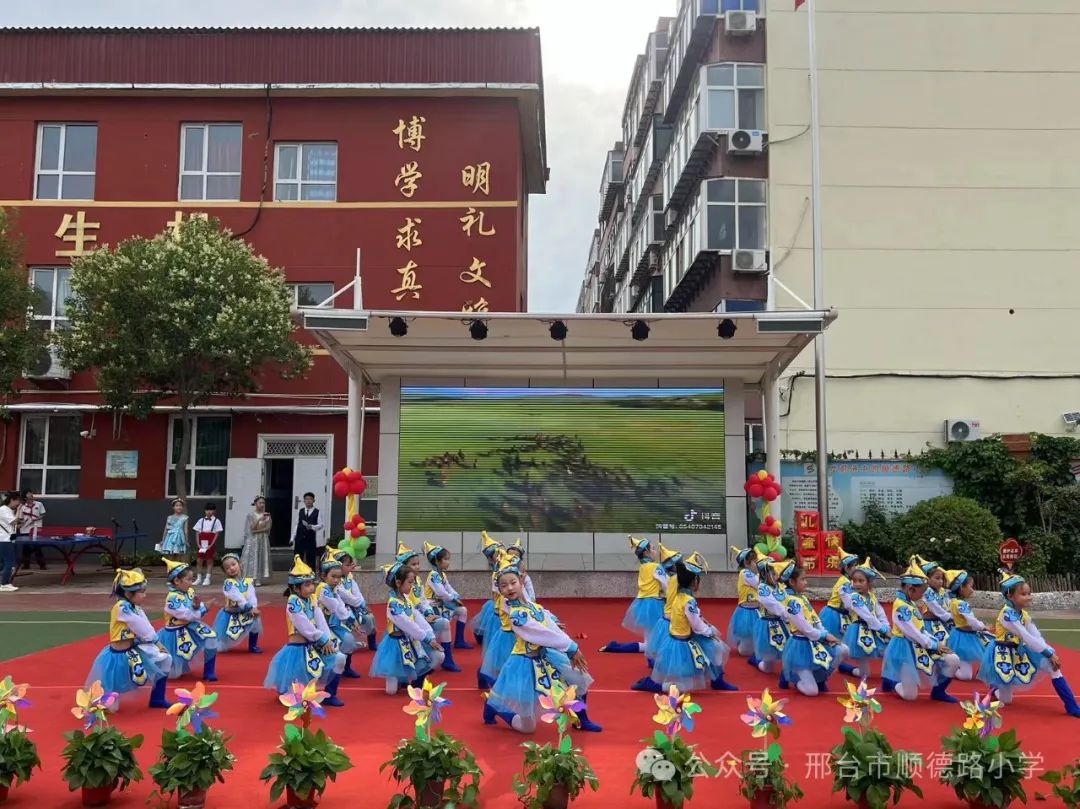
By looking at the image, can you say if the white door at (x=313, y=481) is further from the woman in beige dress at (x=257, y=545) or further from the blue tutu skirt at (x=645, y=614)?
the blue tutu skirt at (x=645, y=614)

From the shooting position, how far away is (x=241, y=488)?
1675cm

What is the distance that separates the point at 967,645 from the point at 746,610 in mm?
1988

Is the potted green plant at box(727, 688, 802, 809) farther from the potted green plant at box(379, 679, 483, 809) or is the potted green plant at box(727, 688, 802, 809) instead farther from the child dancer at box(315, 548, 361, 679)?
the child dancer at box(315, 548, 361, 679)

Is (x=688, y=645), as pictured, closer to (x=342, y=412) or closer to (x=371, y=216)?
(x=342, y=412)

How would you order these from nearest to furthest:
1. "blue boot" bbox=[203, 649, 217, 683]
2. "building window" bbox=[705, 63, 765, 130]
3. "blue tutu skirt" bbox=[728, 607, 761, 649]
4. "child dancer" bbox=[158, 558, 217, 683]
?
"child dancer" bbox=[158, 558, 217, 683] → "blue boot" bbox=[203, 649, 217, 683] → "blue tutu skirt" bbox=[728, 607, 761, 649] → "building window" bbox=[705, 63, 765, 130]

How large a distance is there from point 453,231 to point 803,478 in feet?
27.9

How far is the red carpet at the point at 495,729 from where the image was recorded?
493 cm

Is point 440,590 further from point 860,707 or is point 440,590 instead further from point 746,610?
point 860,707

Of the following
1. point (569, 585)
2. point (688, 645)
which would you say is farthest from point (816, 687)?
point (569, 585)

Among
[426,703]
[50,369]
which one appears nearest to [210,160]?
[50,369]

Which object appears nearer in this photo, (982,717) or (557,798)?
(557,798)

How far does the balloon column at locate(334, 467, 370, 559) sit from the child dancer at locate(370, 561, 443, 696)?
3.82 m

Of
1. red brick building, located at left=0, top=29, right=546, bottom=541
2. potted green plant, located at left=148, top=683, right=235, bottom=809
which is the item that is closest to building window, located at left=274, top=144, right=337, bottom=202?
red brick building, located at left=0, top=29, right=546, bottom=541

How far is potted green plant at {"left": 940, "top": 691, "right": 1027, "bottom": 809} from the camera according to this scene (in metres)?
4.50
